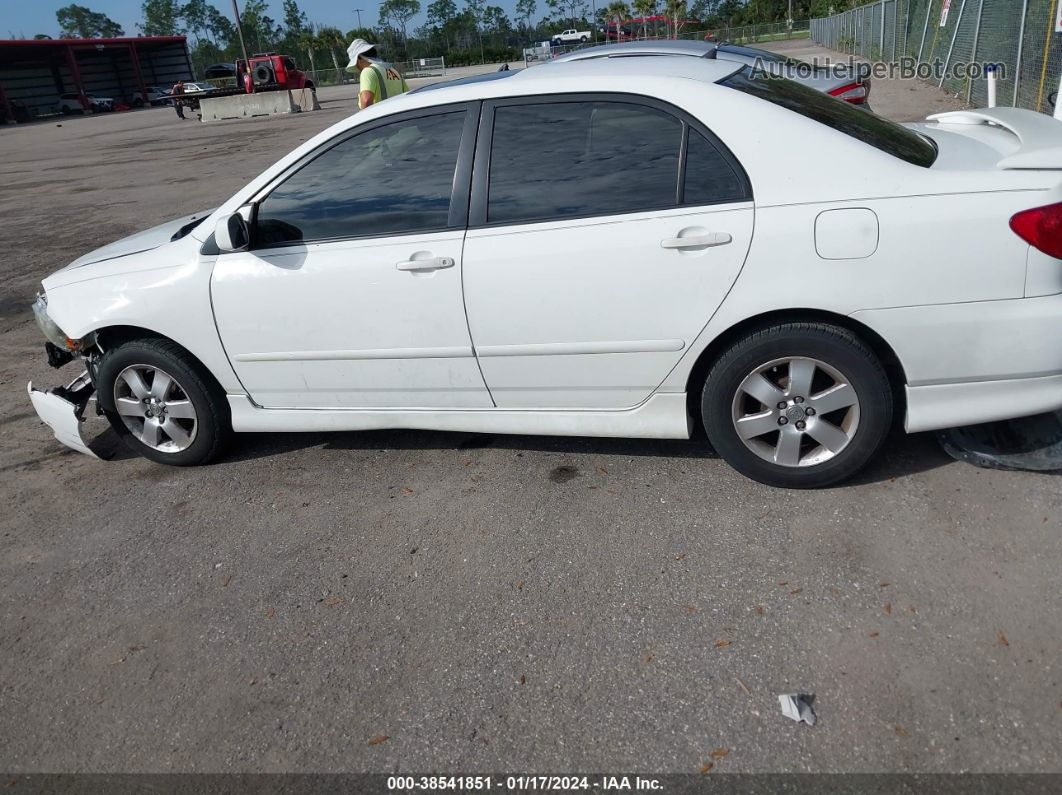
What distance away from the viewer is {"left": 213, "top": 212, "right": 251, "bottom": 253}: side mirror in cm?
378

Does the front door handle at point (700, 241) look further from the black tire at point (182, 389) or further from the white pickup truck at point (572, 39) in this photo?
the white pickup truck at point (572, 39)

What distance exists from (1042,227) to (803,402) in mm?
1031

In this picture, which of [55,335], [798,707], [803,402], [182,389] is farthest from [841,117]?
[55,335]

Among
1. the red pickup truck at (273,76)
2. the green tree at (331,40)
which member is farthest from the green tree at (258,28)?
the red pickup truck at (273,76)

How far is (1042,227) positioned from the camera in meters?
3.01

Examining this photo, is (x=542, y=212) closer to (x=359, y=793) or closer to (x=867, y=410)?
(x=867, y=410)

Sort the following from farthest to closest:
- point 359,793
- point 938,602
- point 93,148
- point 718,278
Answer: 1. point 93,148
2. point 718,278
3. point 938,602
4. point 359,793

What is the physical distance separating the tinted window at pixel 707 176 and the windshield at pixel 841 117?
12.8 inches

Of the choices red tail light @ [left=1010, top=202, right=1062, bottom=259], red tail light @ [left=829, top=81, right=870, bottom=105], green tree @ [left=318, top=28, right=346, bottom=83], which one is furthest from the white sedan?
green tree @ [left=318, top=28, right=346, bottom=83]

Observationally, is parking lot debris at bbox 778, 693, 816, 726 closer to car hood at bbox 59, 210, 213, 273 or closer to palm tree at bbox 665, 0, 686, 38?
car hood at bbox 59, 210, 213, 273

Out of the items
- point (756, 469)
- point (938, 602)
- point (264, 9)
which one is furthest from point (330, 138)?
point (264, 9)

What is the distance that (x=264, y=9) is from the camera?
328 feet

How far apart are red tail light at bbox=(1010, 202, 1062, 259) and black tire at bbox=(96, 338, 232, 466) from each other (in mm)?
3583

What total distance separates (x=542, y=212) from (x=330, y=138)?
1.07 meters
